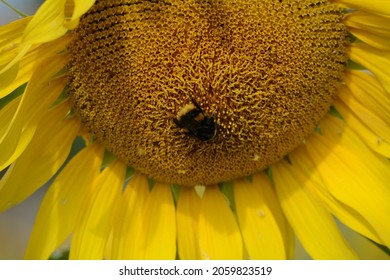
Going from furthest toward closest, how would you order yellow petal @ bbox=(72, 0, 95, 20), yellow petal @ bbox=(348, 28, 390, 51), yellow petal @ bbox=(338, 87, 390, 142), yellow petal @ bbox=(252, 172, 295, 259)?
yellow petal @ bbox=(252, 172, 295, 259)
yellow petal @ bbox=(338, 87, 390, 142)
yellow petal @ bbox=(348, 28, 390, 51)
yellow petal @ bbox=(72, 0, 95, 20)

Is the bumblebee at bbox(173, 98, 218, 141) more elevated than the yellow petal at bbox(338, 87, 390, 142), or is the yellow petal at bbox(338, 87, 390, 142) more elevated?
the bumblebee at bbox(173, 98, 218, 141)

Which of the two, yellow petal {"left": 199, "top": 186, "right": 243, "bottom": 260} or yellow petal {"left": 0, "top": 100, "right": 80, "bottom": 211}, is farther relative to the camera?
yellow petal {"left": 199, "top": 186, "right": 243, "bottom": 260}

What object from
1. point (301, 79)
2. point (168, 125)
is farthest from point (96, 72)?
point (301, 79)

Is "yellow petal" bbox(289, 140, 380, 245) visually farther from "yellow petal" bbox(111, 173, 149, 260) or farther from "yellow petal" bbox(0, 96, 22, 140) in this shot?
"yellow petal" bbox(0, 96, 22, 140)

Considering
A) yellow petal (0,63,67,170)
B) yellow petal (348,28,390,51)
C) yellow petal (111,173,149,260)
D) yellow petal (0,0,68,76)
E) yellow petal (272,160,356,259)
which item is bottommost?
yellow petal (272,160,356,259)

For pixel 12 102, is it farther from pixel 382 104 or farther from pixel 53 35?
pixel 382 104

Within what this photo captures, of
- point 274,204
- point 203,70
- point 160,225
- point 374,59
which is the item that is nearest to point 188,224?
point 160,225

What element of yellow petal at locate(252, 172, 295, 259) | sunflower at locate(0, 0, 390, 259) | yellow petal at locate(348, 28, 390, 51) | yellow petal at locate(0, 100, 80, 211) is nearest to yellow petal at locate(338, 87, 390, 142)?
sunflower at locate(0, 0, 390, 259)

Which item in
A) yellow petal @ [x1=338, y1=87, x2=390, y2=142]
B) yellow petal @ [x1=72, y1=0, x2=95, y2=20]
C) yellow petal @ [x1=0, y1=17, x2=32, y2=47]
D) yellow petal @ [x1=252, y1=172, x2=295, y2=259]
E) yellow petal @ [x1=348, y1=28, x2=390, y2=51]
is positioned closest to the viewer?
yellow petal @ [x1=72, y1=0, x2=95, y2=20]
